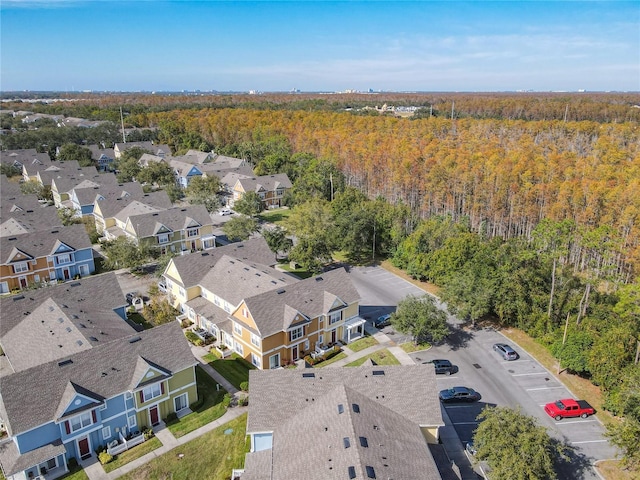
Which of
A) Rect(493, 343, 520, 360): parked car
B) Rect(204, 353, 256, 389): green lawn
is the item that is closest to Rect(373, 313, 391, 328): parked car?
Rect(493, 343, 520, 360): parked car

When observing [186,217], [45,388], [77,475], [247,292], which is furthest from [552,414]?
[186,217]

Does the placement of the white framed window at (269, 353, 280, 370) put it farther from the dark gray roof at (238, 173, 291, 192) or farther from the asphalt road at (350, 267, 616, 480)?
the dark gray roof at (238, 173, 291, 192)

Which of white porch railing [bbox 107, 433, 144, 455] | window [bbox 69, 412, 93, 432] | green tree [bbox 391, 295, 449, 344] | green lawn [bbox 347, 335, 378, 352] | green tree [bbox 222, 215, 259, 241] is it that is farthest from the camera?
green tree [bbox 222, 215, 259, 241]

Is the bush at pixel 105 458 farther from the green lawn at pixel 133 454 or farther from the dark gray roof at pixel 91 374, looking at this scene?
the dark gray roof at pixel 91 374

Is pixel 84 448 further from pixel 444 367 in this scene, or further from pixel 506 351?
pixel 506 351

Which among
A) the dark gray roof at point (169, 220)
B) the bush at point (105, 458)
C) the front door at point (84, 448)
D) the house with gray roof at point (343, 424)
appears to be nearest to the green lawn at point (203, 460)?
the house with gray roof at point (343, 424)

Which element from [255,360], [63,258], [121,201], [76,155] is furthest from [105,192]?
[255,360]
